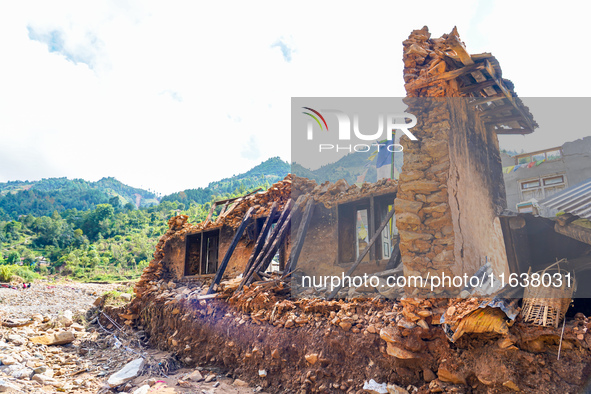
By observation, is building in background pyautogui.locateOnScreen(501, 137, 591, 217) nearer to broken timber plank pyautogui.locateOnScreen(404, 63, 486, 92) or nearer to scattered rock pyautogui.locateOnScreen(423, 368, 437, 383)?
broken timber plank pyautogui.locateOnScreen(404, 63, 486, 92)

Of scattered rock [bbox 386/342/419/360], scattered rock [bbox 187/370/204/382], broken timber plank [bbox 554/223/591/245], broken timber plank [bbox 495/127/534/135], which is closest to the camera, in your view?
broken timber plank [bbox 554/223/591/245]

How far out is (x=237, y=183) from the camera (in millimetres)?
92438

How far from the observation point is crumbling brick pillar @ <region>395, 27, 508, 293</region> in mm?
4371

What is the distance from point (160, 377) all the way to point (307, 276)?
11.9 feet

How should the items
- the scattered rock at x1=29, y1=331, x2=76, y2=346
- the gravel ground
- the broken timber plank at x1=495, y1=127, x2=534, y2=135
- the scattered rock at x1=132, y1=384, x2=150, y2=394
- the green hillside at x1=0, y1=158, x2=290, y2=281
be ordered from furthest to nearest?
the green hillside at x1=0, y1=158, x2=290, y2=281 → the gravel ground → the scattered rock at x1=29, y1=331, x2=76, y2=346 → the broken timber plank at x1=495, y1=127, x2=534, y2=135 → the scattered rock at x1=132, y1=384, x2=150, y2=394

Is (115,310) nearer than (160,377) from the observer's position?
No

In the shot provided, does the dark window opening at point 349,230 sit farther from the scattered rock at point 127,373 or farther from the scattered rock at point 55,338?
the scattered rock at point 55,338

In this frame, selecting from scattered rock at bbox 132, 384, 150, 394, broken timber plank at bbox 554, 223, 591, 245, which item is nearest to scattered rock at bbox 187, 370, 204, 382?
scattered rock at bbox 132, 384, 150, 394

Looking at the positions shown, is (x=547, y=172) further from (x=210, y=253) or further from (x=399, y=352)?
(x=210, y=253)

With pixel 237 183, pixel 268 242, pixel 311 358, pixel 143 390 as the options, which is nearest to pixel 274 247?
pixel 268 242

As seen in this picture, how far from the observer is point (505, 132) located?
743 cm

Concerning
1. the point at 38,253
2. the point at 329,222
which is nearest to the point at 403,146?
the point at 329,222

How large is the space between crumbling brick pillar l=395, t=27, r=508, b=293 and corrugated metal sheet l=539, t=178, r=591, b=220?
0.98m

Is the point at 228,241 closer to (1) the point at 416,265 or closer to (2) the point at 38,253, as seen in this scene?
(1) the point at 416,265
